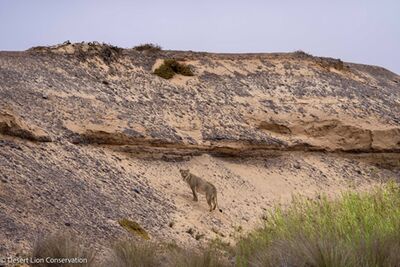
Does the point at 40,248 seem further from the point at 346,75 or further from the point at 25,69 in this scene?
the point at 346,75

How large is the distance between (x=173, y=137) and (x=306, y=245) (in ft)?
35.4

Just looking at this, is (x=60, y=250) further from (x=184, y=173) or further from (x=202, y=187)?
(x=184, y=173)

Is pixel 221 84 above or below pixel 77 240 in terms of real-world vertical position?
above

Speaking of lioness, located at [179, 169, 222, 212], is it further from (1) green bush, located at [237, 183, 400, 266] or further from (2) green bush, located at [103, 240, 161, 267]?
(2) green bush, located at [103, 240, 161, 267]

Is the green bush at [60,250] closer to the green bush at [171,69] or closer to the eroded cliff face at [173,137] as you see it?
the eroded cliff face at [173,137]

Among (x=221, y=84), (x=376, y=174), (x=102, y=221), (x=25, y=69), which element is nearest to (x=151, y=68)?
(x=221, y=84)

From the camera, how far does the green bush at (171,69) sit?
23047mm

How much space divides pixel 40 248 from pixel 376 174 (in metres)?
14.8

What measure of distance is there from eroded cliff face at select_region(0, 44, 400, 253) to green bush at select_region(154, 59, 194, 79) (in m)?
0.24

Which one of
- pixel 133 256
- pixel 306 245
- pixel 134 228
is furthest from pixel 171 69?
pixel 306 245

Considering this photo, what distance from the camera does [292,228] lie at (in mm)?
11305

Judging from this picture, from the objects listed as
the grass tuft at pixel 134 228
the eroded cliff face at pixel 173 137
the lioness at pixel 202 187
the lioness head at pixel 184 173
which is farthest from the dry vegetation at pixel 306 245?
the lioness head at pixel 184 173

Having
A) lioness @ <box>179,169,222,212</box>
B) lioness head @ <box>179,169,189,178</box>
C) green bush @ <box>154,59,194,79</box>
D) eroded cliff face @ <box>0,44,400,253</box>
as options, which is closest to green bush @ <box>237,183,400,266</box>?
eroded cliff face @ <box>0,44,400,253</box>

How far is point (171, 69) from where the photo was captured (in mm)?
23375
